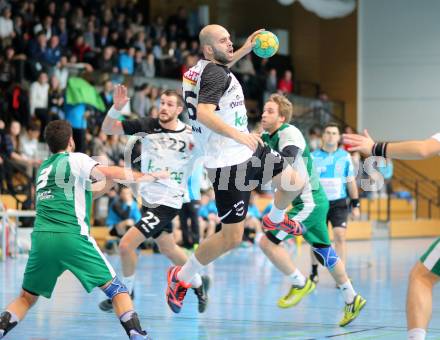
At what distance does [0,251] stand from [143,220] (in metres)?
7.59

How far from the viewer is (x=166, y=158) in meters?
9.18

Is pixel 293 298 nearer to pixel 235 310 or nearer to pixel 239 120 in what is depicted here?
pixel 235 310

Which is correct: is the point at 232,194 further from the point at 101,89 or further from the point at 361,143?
the point at 101,89

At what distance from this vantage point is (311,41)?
31.9 m

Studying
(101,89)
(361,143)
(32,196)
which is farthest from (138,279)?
(101,89)

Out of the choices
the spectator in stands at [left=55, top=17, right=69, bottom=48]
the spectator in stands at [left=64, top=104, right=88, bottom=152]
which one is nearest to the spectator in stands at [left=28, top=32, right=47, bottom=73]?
the spectator in stands at [left=55, top=17, right=69, bottom=48]

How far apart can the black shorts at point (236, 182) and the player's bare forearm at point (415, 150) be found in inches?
77.3

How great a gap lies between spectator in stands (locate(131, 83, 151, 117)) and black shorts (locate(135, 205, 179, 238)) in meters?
11.7

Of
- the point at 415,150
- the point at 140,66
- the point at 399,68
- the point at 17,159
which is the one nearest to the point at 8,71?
the point at 17,159

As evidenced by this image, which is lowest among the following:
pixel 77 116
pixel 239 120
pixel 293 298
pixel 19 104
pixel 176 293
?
pixel 293 298

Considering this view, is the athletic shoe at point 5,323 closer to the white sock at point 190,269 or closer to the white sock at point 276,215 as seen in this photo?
the white sock at point 190,269

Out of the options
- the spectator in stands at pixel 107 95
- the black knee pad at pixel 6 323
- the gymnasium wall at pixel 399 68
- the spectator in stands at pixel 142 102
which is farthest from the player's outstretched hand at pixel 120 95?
the gymnasium wall at pixel 399 68

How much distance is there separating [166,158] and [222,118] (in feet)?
5.94

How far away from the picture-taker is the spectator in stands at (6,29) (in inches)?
Answer: 769
